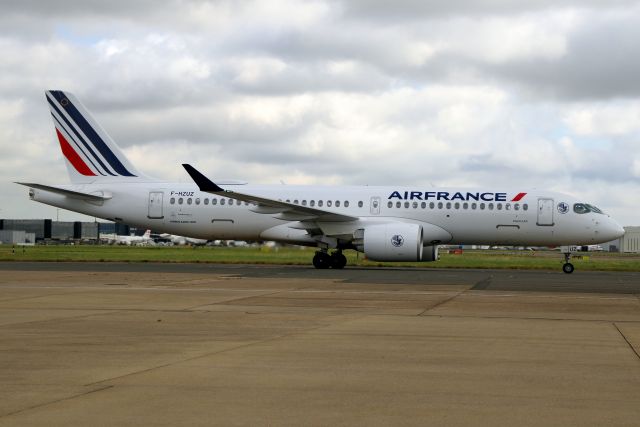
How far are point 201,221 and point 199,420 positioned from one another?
2732 centimetres

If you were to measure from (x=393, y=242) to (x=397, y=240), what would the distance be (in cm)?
15

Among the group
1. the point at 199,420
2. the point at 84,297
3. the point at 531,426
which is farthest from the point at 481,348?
the point at 84,297

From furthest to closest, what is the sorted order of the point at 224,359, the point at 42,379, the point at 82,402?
the point at 224,359
the point at 42,379
the point at 82,402

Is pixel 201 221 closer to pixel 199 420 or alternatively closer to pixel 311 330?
pixel 311 330

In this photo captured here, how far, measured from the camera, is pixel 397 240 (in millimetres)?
28594

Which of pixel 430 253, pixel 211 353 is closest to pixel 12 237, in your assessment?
pixel 430 253

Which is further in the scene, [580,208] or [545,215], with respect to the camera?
[580,208]

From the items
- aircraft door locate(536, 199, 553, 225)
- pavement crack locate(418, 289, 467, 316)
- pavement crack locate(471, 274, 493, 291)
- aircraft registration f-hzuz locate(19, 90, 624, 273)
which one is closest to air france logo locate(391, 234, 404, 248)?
aircraft registration f-hzuz locate(19, 90, 624, 273)

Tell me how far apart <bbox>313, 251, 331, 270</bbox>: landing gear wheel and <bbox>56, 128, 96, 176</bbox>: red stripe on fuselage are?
1021cm

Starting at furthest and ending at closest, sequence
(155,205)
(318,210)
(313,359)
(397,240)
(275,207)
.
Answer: (155,205), (275,207), (318,210), (397,240), (313,359)

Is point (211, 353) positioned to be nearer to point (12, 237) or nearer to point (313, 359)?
point (313, 359)

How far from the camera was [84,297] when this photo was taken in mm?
16172

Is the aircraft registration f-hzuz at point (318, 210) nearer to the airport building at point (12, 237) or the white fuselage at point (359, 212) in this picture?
the white fuselage at point (359, 212)

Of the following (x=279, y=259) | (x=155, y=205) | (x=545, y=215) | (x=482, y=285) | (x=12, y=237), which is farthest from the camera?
(x=12, y=237)
